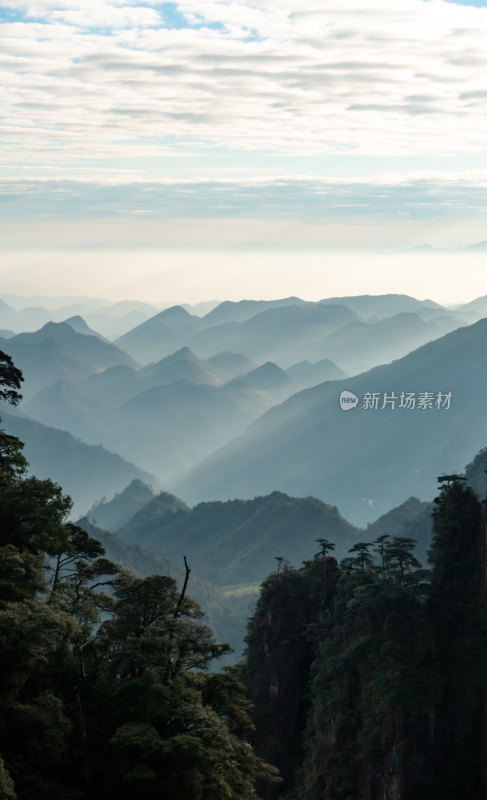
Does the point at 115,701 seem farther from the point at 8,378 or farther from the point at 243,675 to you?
the point at 243,675

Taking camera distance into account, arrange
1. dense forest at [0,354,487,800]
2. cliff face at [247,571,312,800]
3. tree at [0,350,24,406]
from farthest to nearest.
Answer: cliff face at [247,571,312,800]
tree at [0,350,24,406]
dense forest at [0,354,487,800]

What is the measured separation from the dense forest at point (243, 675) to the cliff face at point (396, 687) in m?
0.10

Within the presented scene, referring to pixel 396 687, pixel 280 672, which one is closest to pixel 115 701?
pixel 396 687

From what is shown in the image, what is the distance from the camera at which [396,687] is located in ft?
159

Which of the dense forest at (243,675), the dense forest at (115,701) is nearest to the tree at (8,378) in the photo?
the dense forest at (243,675)

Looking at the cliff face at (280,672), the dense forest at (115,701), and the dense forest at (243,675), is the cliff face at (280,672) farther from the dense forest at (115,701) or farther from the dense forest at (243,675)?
the dense forest at (115,701)

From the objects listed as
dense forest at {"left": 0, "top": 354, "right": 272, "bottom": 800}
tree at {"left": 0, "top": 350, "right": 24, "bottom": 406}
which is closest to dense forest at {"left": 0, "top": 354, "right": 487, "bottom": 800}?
dense forest at {"left": 0, "top": 354, "right": 272, "bottom": 800}

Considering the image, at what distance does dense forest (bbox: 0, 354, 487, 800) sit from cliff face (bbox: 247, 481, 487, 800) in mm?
97

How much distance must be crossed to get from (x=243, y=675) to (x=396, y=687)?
20.0 metres

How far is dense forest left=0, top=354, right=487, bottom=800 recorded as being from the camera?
28.4 metres

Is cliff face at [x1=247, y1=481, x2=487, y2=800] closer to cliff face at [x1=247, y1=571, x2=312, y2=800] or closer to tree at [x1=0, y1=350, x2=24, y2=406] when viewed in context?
cliff face at [x1=247, y1=571, x2=312, y2=800]

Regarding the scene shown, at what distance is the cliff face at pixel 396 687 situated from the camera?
48.2 meters

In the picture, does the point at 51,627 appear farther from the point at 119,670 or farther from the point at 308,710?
the point at 308,710

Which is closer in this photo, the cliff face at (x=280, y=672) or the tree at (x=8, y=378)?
the tree at (x=8, y=378)
